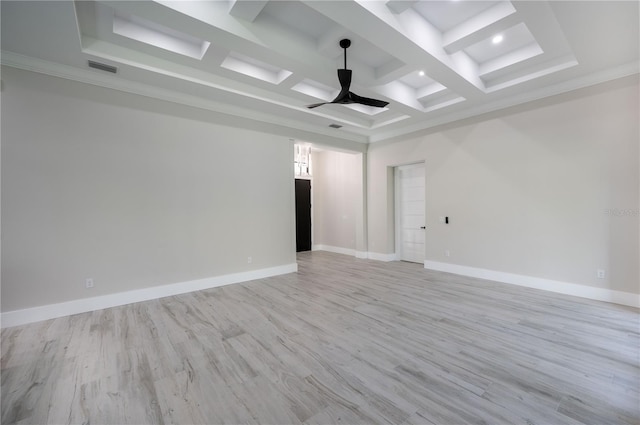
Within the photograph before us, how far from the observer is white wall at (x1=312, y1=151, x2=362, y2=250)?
7.64 meters

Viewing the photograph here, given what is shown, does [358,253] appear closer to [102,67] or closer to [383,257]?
[383,257]

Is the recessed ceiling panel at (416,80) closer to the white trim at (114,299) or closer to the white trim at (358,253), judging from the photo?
the white trim at (358,253)

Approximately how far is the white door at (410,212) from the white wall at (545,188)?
1.67 feet

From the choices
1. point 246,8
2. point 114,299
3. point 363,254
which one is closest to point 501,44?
point 246,8

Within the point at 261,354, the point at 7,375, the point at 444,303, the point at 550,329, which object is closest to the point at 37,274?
the point at 7,375

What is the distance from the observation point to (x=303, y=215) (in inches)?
333

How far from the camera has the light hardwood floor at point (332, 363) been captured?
179cm

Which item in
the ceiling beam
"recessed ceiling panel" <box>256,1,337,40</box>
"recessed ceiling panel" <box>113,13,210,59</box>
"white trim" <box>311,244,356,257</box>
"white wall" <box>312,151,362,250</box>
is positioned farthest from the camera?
"white trim" <box>311,244,356,257</box>

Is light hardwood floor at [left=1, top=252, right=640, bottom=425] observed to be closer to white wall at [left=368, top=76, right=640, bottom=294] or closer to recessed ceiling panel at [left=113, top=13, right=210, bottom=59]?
white wall at [left=368, top=76, right=640, bottom=294]

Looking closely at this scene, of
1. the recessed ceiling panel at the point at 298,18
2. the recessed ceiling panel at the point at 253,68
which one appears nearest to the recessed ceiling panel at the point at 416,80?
the recessed ceiling panel at the point at 298,18

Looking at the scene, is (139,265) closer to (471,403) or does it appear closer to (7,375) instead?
(7,375)

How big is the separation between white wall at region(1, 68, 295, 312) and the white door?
357 centimetres

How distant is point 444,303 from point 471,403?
6.66ft

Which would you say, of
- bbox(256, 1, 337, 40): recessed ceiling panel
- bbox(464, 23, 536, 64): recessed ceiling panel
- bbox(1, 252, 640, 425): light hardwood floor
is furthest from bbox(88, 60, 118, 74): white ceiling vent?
bbox(464, 23, 536, 64): recessed ceiling panel
